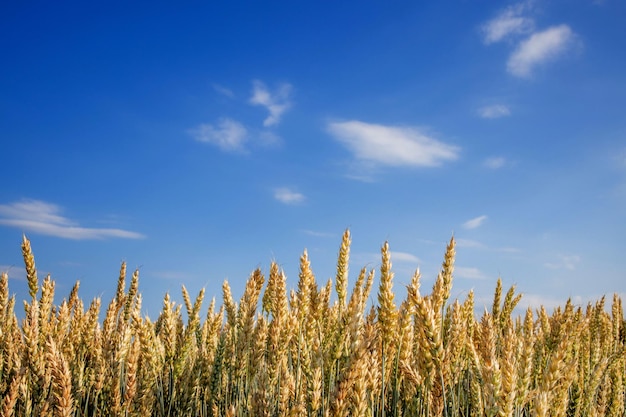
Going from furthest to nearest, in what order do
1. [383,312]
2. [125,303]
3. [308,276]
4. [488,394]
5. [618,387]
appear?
[125,303]
[618,387]
[308,276]
[383,312]
[488,394]

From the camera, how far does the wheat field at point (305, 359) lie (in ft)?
8.80

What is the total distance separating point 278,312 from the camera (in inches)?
144

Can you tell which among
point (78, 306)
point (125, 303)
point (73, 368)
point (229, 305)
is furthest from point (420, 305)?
point (125, 303)

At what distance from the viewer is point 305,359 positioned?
→ 3.73 m

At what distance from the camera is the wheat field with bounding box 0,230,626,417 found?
8.80 ft

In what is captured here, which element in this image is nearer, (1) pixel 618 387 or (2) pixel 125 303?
(1) pixel 618 387

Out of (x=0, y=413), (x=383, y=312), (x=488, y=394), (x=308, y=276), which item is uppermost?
(x=308, y=276)

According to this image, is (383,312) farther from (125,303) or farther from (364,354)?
(125,303)

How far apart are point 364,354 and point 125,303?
5.11 meters

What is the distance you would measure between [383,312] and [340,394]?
0.91 metres

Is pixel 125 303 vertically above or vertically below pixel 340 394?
above

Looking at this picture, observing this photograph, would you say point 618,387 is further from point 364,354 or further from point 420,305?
point 364,354

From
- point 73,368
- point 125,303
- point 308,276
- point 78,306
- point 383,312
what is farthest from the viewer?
point 125,303

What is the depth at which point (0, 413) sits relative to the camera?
292cm
